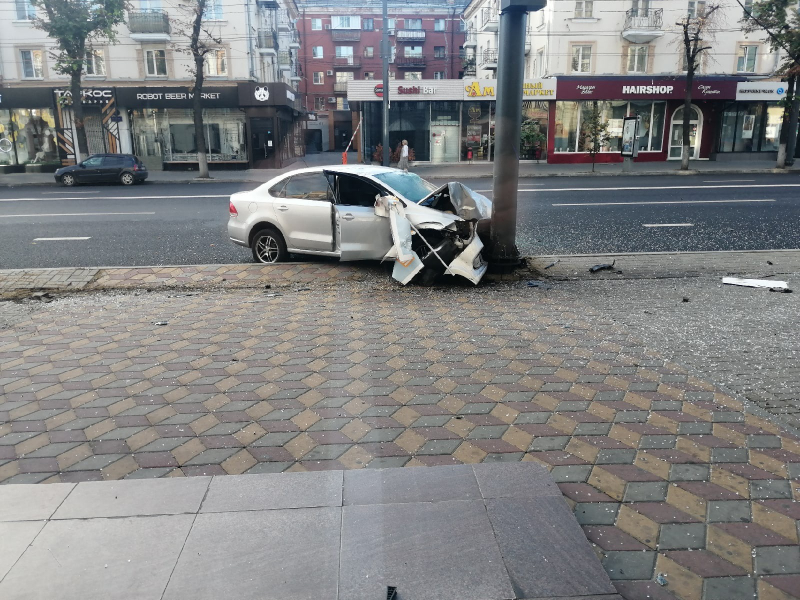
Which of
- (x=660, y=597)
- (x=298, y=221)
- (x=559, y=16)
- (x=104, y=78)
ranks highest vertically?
(x=559, y=16)

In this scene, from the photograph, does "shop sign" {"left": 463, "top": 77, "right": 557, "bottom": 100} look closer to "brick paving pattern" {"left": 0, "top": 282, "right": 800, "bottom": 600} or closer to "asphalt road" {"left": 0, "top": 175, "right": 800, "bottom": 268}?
"asphalt road" {"left": 0, "top": 175, "right": 800, "bottom": 268}

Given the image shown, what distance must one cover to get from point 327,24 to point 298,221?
64.7m

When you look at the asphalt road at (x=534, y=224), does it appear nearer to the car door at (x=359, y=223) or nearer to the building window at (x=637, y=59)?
the car door at (x=359, y=223)

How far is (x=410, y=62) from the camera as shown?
6662cm

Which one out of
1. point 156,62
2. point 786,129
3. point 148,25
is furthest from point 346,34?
point 786,129

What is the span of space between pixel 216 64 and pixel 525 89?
54.4ft

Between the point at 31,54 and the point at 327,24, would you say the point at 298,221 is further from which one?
the point at 327,24

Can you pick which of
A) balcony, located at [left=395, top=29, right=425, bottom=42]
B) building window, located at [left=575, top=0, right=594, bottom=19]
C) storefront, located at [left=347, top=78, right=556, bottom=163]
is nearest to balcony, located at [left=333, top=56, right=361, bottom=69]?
balcony, located at [left=395, top=29, right=425, bottom=42]

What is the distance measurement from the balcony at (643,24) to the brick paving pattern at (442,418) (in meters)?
33.5

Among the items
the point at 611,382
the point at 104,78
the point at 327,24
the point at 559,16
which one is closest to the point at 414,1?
the point at 327,24

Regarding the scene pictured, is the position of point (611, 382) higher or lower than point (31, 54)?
lower

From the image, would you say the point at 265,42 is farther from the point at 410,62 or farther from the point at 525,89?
the point at 410,62

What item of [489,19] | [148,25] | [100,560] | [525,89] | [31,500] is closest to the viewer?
[100,560]

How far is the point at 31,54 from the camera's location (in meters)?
33.7
